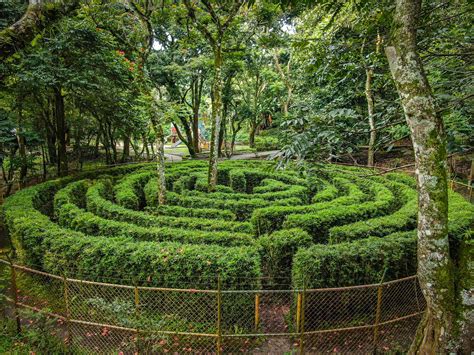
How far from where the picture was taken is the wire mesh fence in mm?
5598

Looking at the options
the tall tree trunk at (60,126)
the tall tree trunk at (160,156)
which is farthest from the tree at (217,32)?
the tall tree trunk at (60,126)

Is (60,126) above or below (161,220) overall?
above

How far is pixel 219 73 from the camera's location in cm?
1145

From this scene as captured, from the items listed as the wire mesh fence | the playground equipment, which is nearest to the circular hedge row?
the wire mesh fence

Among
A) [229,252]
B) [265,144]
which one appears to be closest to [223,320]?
[229,252]

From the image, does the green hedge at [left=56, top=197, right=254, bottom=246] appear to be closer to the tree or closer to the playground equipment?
the tree

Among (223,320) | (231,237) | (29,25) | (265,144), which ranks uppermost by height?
(29,25)

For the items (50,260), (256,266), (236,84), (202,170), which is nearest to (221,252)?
(256,266)

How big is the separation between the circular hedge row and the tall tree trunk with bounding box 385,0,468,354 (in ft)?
4.16

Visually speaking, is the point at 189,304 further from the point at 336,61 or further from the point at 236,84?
the point at 236,84

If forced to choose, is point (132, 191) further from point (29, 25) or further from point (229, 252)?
point (229, 252)

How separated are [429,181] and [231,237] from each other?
449 cm

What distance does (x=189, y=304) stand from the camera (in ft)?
20.4

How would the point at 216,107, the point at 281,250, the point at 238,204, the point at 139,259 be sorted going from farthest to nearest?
the point at 216,107 < the point at 238,204 < the point at 281,250 < the point at 139,259
